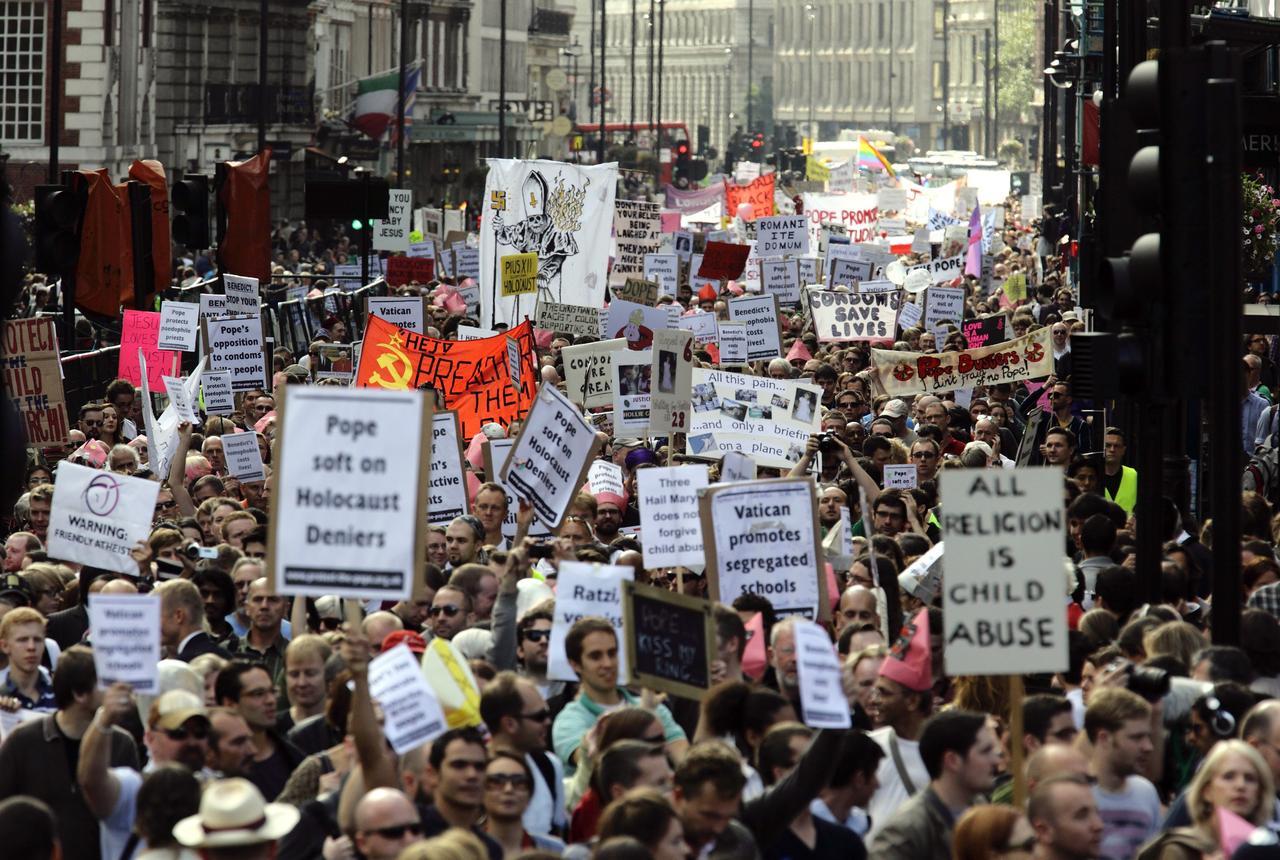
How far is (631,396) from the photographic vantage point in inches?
599

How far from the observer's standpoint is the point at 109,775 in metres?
6.95

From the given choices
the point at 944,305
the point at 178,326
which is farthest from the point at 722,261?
the point at 178,326

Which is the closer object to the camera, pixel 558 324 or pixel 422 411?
pixel 422 411

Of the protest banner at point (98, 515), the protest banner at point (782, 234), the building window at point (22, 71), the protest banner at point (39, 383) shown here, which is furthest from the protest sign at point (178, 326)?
the building window at point (22, 71)

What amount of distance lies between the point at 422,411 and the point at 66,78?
4514 cm

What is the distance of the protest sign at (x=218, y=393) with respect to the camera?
1686 centimetres

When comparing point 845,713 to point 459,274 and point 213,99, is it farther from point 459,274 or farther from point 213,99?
point 213,99

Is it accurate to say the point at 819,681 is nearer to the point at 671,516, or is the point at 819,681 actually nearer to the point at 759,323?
the point at 671,516

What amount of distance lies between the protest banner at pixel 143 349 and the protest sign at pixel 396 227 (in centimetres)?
1491

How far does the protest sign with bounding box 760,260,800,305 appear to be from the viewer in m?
27.2

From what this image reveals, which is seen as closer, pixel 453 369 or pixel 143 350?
pixel 453 369

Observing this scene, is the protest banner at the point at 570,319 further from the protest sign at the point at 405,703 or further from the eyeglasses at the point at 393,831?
the eyeglasses at the point at 393,831

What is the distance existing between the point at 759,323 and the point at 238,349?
170 inches

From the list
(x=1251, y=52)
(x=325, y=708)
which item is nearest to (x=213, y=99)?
(x=1251, y=52)
